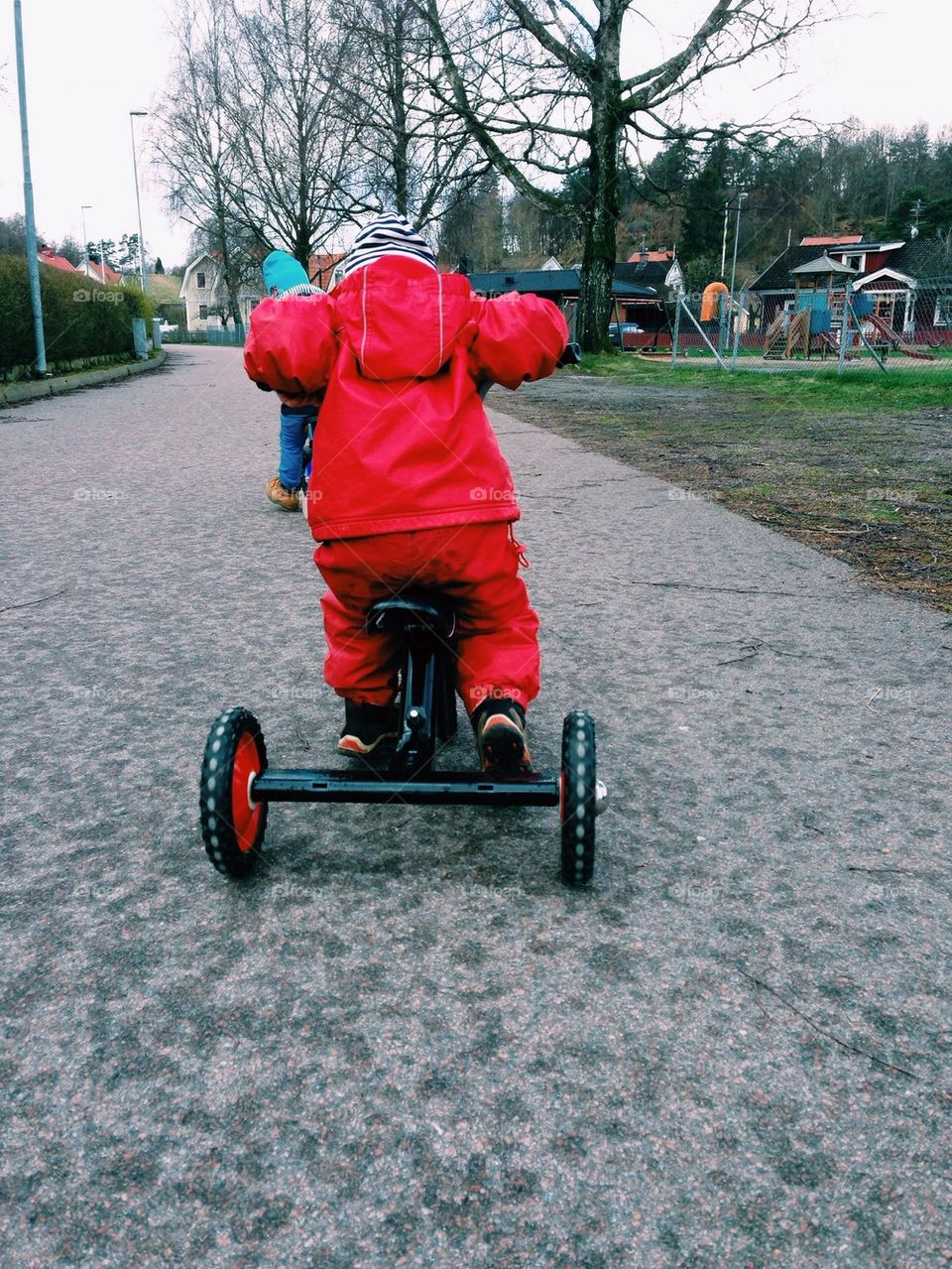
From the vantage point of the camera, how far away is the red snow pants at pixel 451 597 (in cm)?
230

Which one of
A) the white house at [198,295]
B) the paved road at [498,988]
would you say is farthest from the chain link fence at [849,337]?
the white house at [198,295]

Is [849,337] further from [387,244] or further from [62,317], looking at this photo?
[387,244]

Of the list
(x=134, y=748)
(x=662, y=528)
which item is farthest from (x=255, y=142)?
(x=134, y=748)

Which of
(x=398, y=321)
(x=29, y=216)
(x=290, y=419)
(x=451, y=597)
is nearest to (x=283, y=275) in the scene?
(x=398, y=321)

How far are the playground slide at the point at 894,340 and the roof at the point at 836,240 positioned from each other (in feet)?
171

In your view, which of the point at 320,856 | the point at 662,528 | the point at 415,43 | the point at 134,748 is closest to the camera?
the point at 320,856

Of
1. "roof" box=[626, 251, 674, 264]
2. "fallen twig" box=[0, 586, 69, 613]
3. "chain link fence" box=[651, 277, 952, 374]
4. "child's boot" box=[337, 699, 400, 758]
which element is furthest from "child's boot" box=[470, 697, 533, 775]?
"roof" box=[626, 251, 674, 264]

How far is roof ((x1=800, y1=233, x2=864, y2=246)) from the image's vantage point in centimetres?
7600

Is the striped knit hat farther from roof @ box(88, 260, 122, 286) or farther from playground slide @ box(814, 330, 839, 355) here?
playground slide @ box(814, 330, 839, 355)

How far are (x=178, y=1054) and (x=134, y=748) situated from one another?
1.40 meters

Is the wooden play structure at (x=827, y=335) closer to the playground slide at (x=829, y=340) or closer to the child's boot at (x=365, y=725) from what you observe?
the playground slide at (x=829, y=340)

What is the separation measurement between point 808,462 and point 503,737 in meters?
6.88

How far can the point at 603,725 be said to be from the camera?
10.3 ft

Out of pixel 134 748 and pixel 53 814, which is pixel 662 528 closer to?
pixel 134 748
